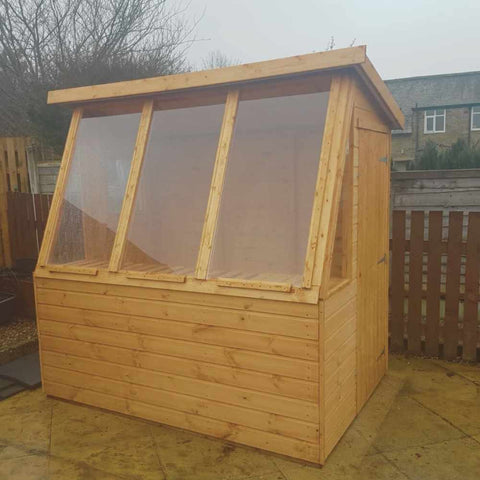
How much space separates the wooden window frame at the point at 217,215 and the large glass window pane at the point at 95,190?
0.26ft

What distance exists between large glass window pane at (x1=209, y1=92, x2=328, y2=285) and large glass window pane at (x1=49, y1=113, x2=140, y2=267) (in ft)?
3.09

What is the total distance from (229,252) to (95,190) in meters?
1.36

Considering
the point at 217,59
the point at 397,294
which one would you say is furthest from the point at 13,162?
the point at 217,59

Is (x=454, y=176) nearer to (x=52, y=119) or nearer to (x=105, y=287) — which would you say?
(x=105, y=287)

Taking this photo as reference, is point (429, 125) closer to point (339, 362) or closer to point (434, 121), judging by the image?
point (434, 121)

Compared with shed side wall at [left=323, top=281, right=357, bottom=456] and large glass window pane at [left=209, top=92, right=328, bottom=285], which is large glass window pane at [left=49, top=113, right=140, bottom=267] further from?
shed side wall at [left=323, top=281, right=357, bottom=456]

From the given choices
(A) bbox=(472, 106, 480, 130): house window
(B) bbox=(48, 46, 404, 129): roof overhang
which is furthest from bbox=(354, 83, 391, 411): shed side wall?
(A) bbox=(472, 106, 480, 130): house window

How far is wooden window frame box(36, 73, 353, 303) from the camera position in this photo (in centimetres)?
300

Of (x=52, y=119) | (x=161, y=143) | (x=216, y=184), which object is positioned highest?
(x=52, y=119)

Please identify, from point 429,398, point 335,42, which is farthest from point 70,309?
point 335,42

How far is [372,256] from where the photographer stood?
412 cm

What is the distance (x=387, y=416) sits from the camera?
3.85 metres

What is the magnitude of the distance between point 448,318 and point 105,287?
11.1 ft

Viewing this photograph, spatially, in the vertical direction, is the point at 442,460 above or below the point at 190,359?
below
